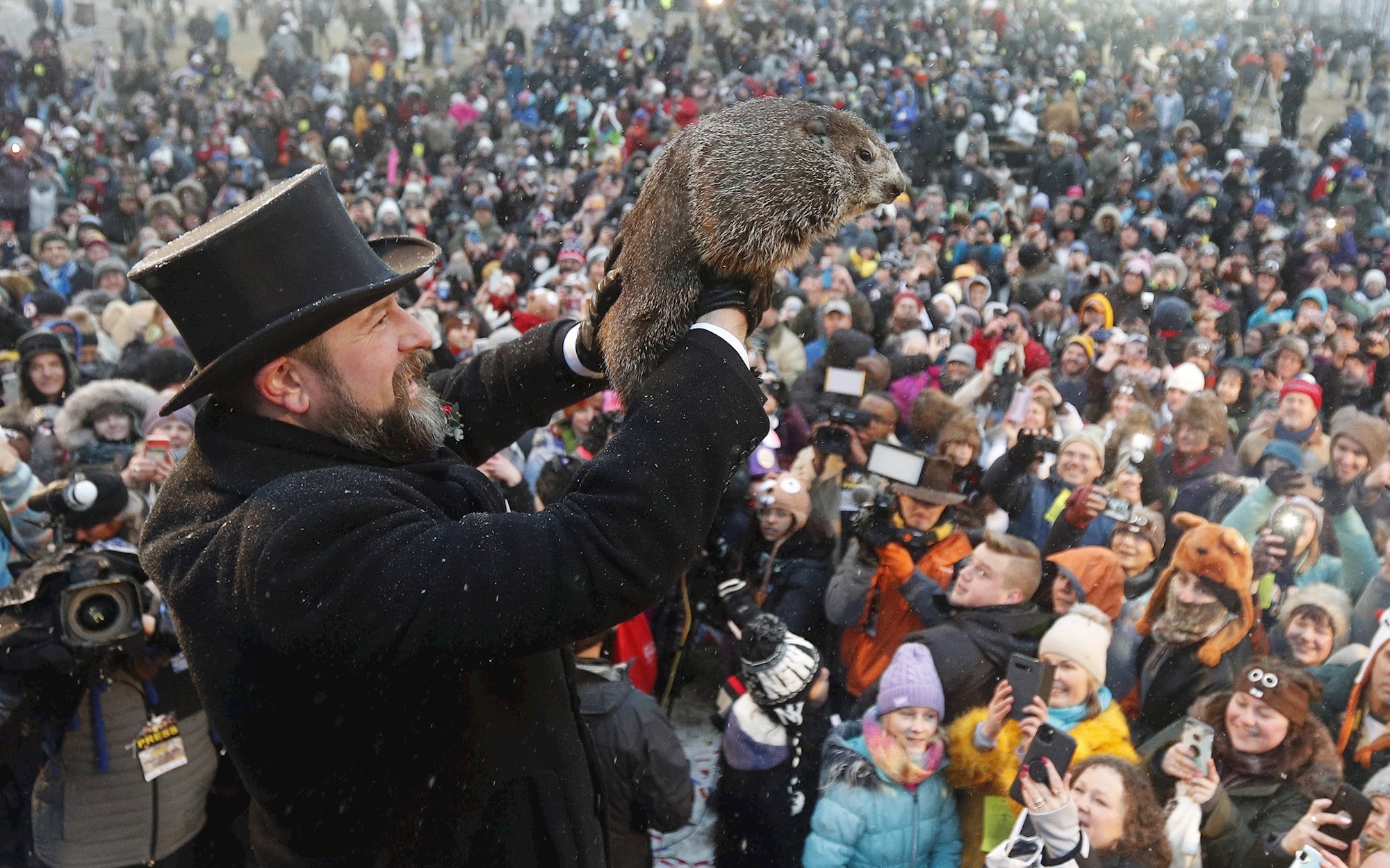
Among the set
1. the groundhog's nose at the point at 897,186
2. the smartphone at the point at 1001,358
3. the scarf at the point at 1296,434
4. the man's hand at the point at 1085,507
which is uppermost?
the groundhog's nose at the point at 897,186

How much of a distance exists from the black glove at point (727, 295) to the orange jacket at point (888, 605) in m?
2.39

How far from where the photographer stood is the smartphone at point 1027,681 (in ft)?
10.1

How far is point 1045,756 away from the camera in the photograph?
2.93 meters

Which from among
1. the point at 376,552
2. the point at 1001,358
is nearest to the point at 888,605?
the point at 1001,358

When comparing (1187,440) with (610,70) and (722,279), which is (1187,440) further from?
(610,70)

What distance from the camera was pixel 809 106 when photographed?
1889 mm

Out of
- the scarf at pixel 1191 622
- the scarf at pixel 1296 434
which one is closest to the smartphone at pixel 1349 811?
the scarf at pixel 1191 622

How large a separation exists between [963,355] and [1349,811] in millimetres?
3879

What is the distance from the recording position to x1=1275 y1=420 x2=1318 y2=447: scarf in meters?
4.36

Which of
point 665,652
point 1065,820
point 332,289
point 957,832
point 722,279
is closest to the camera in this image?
point 332,289

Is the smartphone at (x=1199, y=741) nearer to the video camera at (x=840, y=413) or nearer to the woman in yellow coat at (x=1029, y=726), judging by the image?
the woman in yellow coat at (x=1029, y=726)

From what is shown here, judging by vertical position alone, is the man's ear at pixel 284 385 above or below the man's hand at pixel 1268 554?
above

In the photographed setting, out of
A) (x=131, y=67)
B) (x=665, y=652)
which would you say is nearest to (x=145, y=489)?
(x=665, y=652)

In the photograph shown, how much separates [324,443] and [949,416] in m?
3.82
